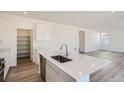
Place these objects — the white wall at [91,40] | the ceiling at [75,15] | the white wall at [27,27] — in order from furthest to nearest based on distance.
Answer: the white wall at [91,40], the white wall at [27,27], the ceiling at [75,15]

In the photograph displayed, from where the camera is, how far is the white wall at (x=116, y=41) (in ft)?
25.3

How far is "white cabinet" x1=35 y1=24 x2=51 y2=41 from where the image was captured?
4023mm

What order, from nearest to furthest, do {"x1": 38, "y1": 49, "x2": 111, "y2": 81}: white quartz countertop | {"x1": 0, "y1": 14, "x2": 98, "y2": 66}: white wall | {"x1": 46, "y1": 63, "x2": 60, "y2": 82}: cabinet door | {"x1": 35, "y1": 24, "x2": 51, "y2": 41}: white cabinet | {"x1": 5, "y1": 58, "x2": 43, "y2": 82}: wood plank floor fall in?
{"x1": 38, "y1": 49, "x2": 111, "y2": 81}: white quartz countertop → {"x1": 46, "y1": 63, "x2": 60, "y2": 82}: cabinet door → {"x1": 5, "y1": 58, "x2": 43, "y2": 82}: wood plank floor → {"x1": 0, "y1": 14, "x2": 98, "y2": 66}: white wall → {"x1": 35, "y1": 24, "x2": 51, "y2": 41}: white cabinet

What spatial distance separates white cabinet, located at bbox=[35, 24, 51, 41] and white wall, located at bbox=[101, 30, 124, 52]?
647cm

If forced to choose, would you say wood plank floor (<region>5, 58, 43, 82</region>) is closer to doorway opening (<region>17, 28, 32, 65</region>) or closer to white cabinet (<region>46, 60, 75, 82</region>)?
white cabinet (<region>46, 60, 75, 82</region>)

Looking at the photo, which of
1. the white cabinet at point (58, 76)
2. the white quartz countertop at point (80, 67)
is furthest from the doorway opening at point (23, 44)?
the white quartz countertop at point (80, 67)

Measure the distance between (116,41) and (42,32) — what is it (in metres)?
6.97

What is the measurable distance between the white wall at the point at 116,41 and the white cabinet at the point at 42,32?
255 inches

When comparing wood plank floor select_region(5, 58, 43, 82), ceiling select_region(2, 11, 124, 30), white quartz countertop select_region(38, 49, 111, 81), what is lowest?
wood plank floor select_region(5, 58, 43, 82)

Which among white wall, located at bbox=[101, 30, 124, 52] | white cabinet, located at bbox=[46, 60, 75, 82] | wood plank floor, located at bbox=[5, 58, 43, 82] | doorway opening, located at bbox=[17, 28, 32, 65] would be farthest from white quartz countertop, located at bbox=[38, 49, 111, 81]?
white wall, located at bbox=[101, 30, 124, 52]

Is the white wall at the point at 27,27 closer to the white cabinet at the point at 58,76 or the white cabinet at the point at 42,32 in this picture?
the white cabinet at the point at 42,32
